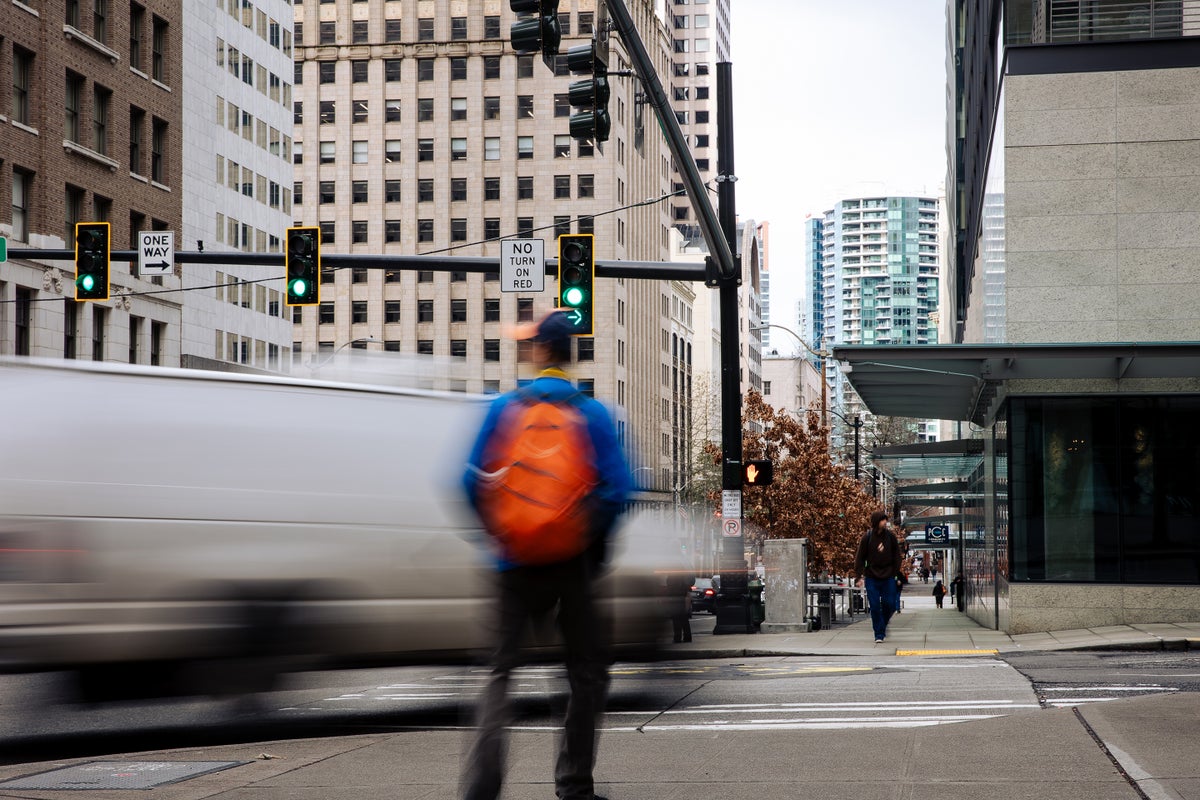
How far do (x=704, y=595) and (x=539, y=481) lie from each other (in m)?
39.4

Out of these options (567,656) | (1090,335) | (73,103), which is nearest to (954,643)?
(1090,335)

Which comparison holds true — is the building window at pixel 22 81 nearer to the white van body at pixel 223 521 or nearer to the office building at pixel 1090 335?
the office building at pixel 1090 335

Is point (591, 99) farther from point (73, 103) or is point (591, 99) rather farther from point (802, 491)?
point (802, 491)

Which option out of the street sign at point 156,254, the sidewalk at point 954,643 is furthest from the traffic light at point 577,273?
the street sign at point 156,254

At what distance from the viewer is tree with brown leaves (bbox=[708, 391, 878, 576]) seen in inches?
1924

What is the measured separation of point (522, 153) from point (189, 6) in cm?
Result: 5010

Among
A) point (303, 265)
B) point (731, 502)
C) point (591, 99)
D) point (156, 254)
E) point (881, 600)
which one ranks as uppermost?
point (591, 99)

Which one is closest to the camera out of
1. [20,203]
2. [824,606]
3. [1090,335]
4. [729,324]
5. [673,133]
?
[673,133]

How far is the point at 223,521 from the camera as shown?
30.1ft

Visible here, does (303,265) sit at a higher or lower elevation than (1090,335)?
higher

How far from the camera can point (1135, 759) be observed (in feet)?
22.8

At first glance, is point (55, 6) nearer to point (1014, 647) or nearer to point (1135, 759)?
point (1014, 647)

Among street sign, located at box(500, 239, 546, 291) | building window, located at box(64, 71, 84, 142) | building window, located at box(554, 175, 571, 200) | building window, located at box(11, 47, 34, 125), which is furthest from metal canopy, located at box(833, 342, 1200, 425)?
building window, located at box(554, 175, 571, 200)

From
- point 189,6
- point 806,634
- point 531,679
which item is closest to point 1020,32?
point 806,634
